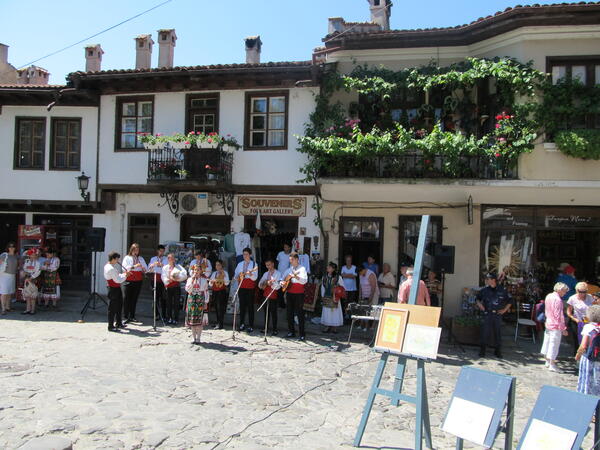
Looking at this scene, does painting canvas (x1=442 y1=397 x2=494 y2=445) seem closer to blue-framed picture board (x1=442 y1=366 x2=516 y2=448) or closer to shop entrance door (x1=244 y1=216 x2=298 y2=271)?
blue-framed picture board (x1=442 y1=366 x2=516 y2=448)

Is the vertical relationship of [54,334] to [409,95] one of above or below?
below

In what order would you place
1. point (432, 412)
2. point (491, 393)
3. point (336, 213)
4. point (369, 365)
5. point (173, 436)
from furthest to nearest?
point (336, 213) < point (369, 365) < point (432, 412) < point (173, 436) < point (491, 393)

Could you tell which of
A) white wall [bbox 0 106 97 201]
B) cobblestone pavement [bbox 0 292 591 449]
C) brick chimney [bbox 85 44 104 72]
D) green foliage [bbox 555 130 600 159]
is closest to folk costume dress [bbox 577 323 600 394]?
cobblestone pavement [bbox 0 292 591 449]

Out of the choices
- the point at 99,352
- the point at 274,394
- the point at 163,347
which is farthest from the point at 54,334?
the point at 274,394

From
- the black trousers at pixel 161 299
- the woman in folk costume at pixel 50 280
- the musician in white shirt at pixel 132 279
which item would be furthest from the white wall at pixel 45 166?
the black trousers at pixel 161 299

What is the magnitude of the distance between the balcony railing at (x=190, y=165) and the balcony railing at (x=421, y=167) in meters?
2.74

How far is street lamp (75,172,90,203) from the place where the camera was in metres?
13.7

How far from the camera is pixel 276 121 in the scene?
13.2m

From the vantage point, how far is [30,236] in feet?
45.1

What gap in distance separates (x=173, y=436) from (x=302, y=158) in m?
8.78

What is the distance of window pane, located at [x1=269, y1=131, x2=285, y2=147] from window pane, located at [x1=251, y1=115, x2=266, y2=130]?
340 millimetres

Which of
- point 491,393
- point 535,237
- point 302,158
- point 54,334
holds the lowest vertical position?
point 54,334

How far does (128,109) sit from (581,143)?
12.3 m

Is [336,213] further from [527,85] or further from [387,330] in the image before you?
[387,330]
